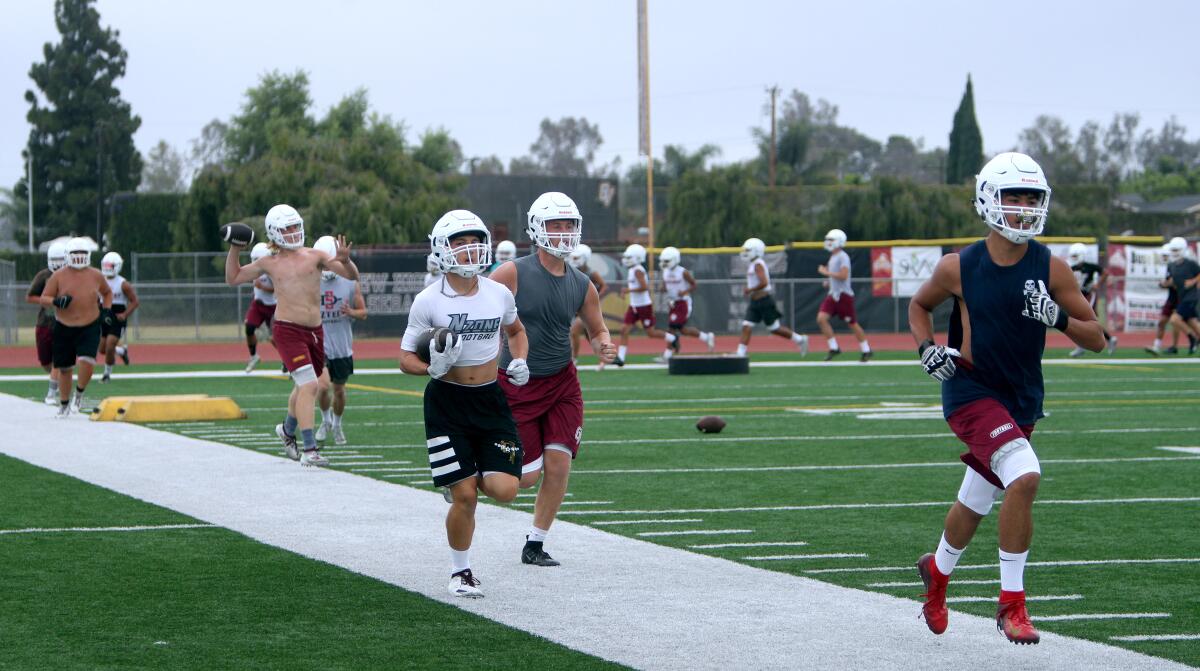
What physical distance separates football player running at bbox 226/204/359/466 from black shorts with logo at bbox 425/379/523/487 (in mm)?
5225

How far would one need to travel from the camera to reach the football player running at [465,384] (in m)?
7.64

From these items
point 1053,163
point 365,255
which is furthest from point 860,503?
point 1053,163

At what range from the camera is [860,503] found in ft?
35.3

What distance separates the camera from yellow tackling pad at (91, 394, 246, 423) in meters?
16.9

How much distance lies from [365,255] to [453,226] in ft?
105

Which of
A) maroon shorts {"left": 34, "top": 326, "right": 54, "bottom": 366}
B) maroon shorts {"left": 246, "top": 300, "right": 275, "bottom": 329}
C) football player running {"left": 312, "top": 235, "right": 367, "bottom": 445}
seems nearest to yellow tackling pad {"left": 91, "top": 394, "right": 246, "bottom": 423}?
football player running {"left": 312, "top": 235, "right": 367, "bottom": 445}

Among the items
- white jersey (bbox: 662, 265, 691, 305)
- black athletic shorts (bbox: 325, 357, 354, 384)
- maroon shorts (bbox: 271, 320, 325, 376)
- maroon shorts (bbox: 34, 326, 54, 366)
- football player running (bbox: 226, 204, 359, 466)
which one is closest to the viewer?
football player running (bbox: 226, 204, 359, 466)

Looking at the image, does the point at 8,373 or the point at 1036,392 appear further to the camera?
the point at 8,373

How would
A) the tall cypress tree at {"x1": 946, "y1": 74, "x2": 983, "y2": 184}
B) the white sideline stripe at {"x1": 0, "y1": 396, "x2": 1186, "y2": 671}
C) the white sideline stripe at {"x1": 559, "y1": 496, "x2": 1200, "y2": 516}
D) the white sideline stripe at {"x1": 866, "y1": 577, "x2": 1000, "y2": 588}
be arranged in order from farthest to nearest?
the tall cypress tree at {"x1": 946, "y1": 74, "x2": 983, "y2": 184} → the white sideline stripe at {"x1": 559, "y1": 496, "x2": 1200, "y2": 516} → the white sideline stripe at {"x1": 866, "y1": 577, "x2": 1000, "y2": 588} → the white sideline stripe at {"x1": 0, "y1": 396, "x2": 1186, "y2": 671}

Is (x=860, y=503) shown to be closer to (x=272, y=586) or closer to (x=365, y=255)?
(x=272, y=586)

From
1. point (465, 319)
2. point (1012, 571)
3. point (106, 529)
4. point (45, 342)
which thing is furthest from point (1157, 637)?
point (45, 342)

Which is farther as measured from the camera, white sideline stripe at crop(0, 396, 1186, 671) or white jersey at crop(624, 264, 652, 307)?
white jersey at crop(624, 264, 652, 307)

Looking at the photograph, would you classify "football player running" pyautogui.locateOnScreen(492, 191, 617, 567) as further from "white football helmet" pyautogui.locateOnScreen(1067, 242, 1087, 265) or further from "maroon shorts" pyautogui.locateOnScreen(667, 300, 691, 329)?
"white football helmet" pyautogui.locateOnScreen(1067, 242, 1087, 265)

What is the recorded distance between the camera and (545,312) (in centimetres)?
874
